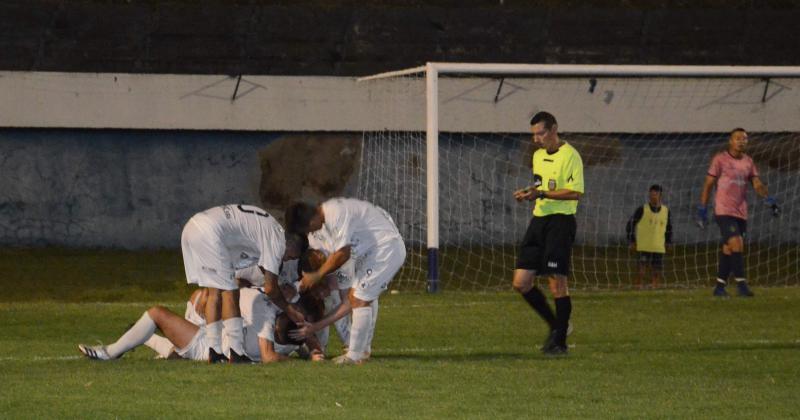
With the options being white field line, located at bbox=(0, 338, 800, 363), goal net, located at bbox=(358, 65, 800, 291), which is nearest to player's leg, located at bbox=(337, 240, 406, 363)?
white field line, located at bbox=(0, 338, 800, 363)

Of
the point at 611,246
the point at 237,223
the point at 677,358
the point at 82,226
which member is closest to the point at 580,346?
the point at 677,358

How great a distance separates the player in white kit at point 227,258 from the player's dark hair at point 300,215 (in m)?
0.12

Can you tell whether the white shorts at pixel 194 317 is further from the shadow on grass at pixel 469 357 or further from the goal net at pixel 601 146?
the goal net at pixel 601 146

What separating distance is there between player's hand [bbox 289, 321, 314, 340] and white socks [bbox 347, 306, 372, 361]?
0.33 m

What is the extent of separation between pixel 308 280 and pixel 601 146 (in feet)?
52.3

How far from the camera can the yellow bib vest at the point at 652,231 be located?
66.7 ft

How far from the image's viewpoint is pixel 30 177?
2461 centimetres

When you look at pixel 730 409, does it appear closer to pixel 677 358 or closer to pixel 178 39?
pixel 677 358

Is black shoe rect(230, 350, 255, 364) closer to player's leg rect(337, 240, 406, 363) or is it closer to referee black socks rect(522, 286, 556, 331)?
player's leg rect(337, 240, 406, 363)

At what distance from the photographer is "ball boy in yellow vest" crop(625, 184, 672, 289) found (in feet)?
66.8

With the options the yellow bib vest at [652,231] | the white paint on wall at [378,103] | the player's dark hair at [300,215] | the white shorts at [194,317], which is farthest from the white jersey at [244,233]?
the white paint on wall at [378,103]

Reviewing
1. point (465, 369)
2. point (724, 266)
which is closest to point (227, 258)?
point (465, 369)

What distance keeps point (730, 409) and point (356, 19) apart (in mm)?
19868

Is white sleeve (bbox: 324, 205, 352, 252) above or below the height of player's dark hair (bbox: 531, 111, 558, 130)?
below
